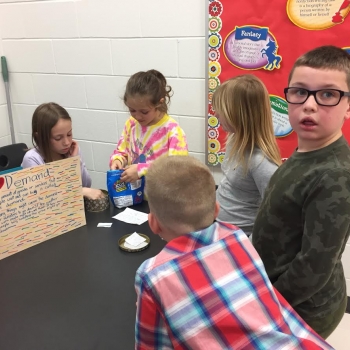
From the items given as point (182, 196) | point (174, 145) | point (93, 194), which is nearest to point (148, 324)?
point (182, 196)

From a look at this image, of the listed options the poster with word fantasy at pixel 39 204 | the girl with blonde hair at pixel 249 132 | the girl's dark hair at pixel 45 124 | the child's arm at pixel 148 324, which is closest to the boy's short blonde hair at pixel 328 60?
the girl with blonde hair at pixel 249 132

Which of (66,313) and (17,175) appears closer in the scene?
(66,313)

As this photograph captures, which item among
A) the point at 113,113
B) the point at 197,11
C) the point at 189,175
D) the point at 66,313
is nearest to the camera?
the point at 189,175

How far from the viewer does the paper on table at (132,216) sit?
152 centimetres

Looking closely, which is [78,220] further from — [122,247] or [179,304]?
[179,304]

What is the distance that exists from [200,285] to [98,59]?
197 centimetres

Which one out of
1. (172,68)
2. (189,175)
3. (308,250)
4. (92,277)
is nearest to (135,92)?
(172,68)

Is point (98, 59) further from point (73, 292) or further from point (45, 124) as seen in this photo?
point (73, 292)

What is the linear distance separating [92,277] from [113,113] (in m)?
1.49

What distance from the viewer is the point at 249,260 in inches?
31.9

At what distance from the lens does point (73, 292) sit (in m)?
1.11

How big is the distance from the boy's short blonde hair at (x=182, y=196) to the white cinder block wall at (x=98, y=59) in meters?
1.43

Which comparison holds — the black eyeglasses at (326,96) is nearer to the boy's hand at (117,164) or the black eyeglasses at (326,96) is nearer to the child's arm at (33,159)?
the boy's hand at (117,164)

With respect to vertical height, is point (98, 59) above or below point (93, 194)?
above
